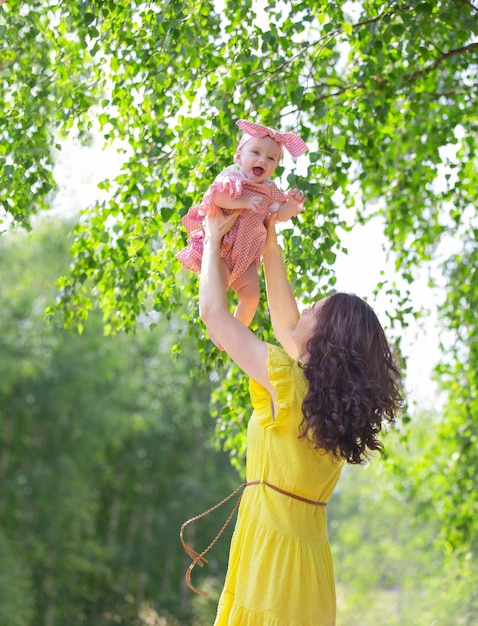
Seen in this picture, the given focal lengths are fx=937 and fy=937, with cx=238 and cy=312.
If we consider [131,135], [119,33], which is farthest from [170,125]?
[119,33]

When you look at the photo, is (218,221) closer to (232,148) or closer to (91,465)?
(232,148)

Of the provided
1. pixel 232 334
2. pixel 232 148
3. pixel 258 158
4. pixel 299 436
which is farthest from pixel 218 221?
pixel 232 148

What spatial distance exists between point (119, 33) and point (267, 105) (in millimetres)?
690

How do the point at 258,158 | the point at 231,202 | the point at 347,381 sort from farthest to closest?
the point at 258,158 → the point at 231,202 → the point at 347,381

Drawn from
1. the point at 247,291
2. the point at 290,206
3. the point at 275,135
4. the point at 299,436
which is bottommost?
the point at 299,436

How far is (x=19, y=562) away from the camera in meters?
A: 13.9

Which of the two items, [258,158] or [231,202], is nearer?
[231,202]

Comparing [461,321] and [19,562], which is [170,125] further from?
[19,562]

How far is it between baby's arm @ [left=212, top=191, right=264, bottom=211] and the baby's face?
11 cm

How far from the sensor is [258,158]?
265 cm

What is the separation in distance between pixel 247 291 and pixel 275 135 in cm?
46

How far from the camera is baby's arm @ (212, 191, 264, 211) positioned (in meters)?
2.52

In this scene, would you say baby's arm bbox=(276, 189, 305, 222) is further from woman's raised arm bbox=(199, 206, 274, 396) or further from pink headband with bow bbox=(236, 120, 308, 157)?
woman's raised arm bbox=(199, 206, 274, 396)

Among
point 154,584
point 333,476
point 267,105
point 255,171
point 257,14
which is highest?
point 154,584
